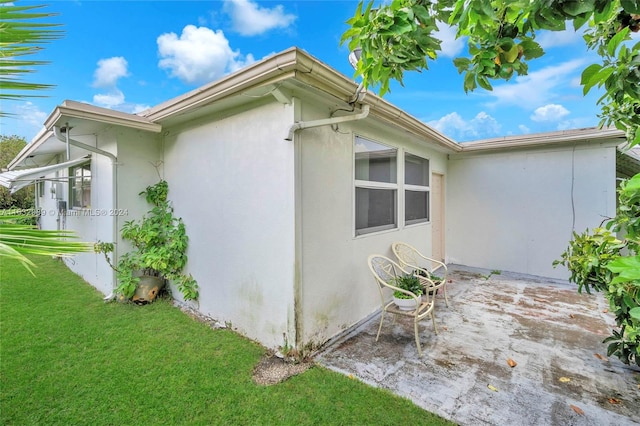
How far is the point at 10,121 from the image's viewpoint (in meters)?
0.91

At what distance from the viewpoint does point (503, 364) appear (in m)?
3.13

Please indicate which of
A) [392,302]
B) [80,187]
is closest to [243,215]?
[392,302]

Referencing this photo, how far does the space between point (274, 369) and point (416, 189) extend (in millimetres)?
4534

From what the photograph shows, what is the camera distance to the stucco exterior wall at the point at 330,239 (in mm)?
3385

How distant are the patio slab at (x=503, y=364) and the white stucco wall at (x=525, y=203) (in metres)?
2.11

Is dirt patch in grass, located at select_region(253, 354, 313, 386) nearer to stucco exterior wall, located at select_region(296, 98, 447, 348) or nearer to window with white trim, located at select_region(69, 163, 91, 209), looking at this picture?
stucco exterior wall, located at select_region(296, 98, 447, 348)

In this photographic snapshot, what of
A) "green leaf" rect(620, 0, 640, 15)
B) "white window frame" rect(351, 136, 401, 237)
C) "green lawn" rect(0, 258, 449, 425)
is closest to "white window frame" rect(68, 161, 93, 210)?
"green lawn" rect(0, 258, 449, 425)

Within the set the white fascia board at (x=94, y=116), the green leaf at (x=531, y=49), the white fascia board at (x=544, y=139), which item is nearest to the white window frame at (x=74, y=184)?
the white fascia board at (x=94, y=116)

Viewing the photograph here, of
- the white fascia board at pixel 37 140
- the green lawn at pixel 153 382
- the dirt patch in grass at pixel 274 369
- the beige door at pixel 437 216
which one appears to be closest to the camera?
the green lawn at pixel 153 382

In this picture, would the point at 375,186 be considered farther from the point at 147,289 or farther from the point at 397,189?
the point at 147,289

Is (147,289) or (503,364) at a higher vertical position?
(147,289)

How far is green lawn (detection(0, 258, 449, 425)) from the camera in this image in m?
2.40

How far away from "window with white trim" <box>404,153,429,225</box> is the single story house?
47 millimetres

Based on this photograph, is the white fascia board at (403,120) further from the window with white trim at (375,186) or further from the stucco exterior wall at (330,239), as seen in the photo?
the window with white trim at (375,186)
